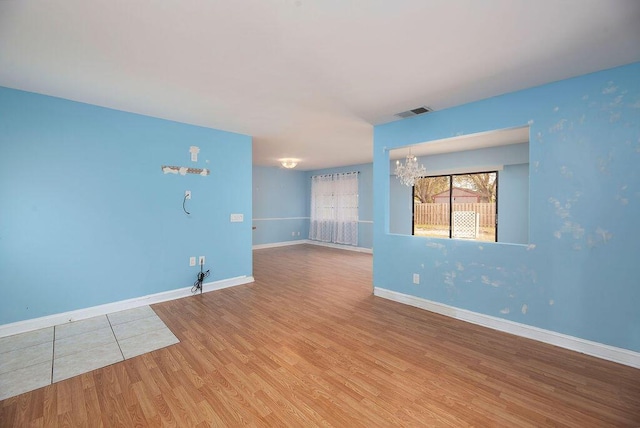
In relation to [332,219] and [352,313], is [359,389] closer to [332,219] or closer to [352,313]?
[352,313]

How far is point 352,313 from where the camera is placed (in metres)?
3.28

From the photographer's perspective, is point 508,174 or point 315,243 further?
point 315,243

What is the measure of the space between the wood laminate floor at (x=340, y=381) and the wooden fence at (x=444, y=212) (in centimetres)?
382

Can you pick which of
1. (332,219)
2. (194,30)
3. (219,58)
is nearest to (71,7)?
(194,30)

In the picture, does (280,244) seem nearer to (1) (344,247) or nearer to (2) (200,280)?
(1) (344,247)

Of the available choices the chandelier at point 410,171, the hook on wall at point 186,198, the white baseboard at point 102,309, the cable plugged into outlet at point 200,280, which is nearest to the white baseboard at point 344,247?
the chandelier at point 410,171

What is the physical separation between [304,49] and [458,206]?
18.7 ft

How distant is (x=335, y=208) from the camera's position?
836 cm

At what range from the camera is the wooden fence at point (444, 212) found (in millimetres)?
5922

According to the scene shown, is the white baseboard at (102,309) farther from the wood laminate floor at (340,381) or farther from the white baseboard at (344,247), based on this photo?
the white baseboard at (344,247)

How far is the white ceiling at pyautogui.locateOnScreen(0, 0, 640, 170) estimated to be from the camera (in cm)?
162

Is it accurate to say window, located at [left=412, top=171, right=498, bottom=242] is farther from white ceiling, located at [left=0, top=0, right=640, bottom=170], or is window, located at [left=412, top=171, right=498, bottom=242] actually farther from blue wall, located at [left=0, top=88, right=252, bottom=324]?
blue wall, located at [left=0, top=88, right=252, bottom=324]

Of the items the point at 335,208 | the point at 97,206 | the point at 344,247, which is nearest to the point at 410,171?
the point at 335,208

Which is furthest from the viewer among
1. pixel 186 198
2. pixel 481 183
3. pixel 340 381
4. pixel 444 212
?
pixel 444 212
